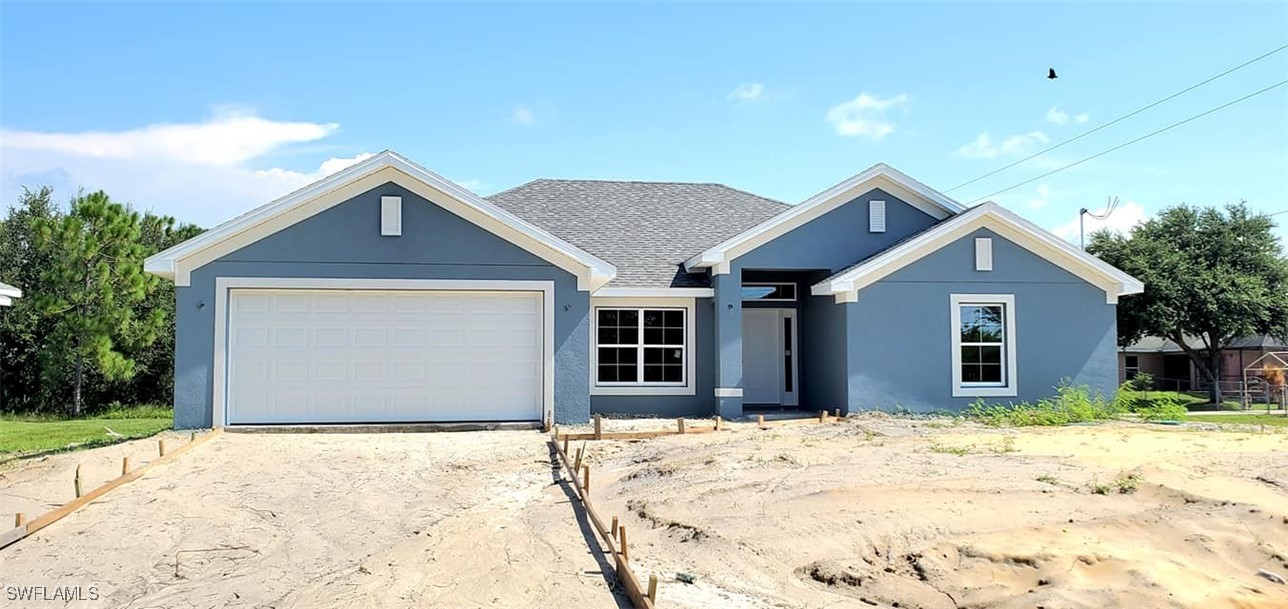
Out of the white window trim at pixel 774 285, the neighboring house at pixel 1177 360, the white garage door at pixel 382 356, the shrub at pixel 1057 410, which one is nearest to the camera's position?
the white garage door at pixel 382 356

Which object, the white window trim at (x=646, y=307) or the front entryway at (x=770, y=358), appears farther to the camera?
the front entryway at (x=770, y=358)

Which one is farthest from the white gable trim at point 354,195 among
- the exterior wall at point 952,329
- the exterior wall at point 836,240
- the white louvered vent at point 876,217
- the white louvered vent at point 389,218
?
the white louvered vent at point 876,217

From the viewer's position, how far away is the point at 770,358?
683 inches

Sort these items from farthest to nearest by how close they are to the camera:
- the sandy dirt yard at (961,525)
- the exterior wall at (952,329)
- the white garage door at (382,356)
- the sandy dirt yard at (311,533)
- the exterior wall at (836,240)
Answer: the exterior wall at (836,240), the exterior wall at (952,329), the white garage door at (382,356), the sandy dirt yard at (311,533), the sandy dirt yard at (961,525)

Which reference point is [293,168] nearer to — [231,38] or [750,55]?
[231,38]

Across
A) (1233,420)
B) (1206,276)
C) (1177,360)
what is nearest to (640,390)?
(1233,420)

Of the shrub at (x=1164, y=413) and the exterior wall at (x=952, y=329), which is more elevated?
the exterior wall at (x=952, y=329)

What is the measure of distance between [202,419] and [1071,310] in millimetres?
14884

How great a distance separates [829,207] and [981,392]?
4383 mm

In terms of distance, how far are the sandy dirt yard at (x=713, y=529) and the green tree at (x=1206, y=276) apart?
24612 mm

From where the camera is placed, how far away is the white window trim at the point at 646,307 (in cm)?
1580

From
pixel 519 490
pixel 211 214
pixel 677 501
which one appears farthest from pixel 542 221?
pixel 211 214

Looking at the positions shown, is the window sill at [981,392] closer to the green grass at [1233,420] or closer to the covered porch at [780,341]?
the covered porch at [780,341]

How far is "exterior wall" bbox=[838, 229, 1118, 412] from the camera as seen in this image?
1502 cm
